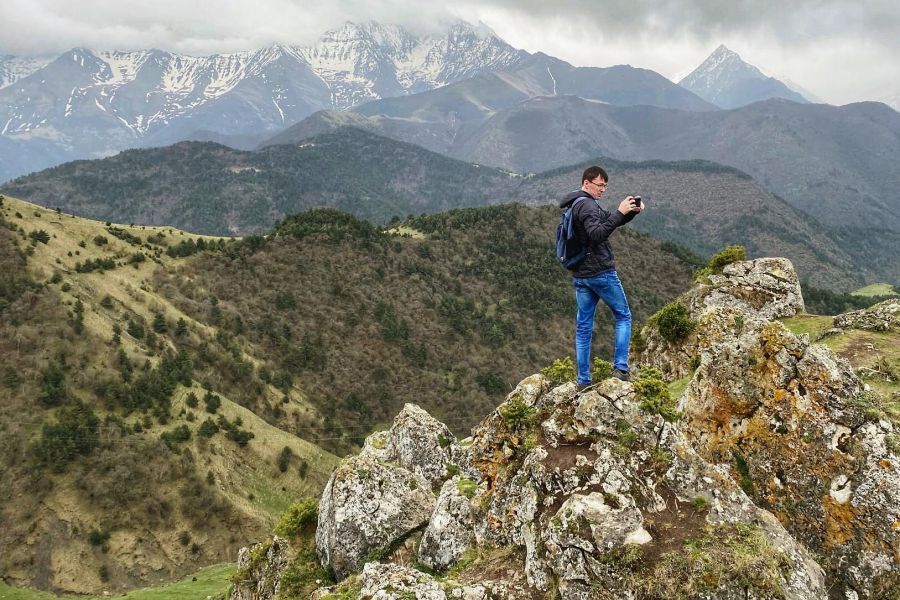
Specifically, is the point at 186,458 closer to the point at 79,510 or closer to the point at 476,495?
the point at 79,510

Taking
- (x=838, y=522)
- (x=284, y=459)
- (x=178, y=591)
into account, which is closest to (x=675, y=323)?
(x=838, y=522)

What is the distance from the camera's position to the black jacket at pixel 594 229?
10359mm

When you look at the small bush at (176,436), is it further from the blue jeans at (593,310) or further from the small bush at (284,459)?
the blue jeans at (593,310)

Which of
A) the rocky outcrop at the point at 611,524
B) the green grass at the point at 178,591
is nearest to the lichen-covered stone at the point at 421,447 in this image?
the rocky outcrop at the point at 611,524

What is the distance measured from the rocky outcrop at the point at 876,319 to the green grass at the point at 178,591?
4731 centimetres

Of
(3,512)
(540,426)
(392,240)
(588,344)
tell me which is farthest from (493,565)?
(392,240)

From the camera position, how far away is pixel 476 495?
13516 millimetres

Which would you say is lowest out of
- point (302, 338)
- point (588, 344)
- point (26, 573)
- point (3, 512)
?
point (26, 573)

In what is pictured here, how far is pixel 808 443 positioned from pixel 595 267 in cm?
592

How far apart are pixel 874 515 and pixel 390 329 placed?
340 ft

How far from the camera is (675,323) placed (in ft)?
74.2

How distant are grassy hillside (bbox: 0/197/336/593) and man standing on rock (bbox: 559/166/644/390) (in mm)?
63430

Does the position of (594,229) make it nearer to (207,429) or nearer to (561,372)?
(561,372)

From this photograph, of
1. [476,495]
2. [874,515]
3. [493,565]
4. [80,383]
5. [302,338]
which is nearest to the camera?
[874,515]
